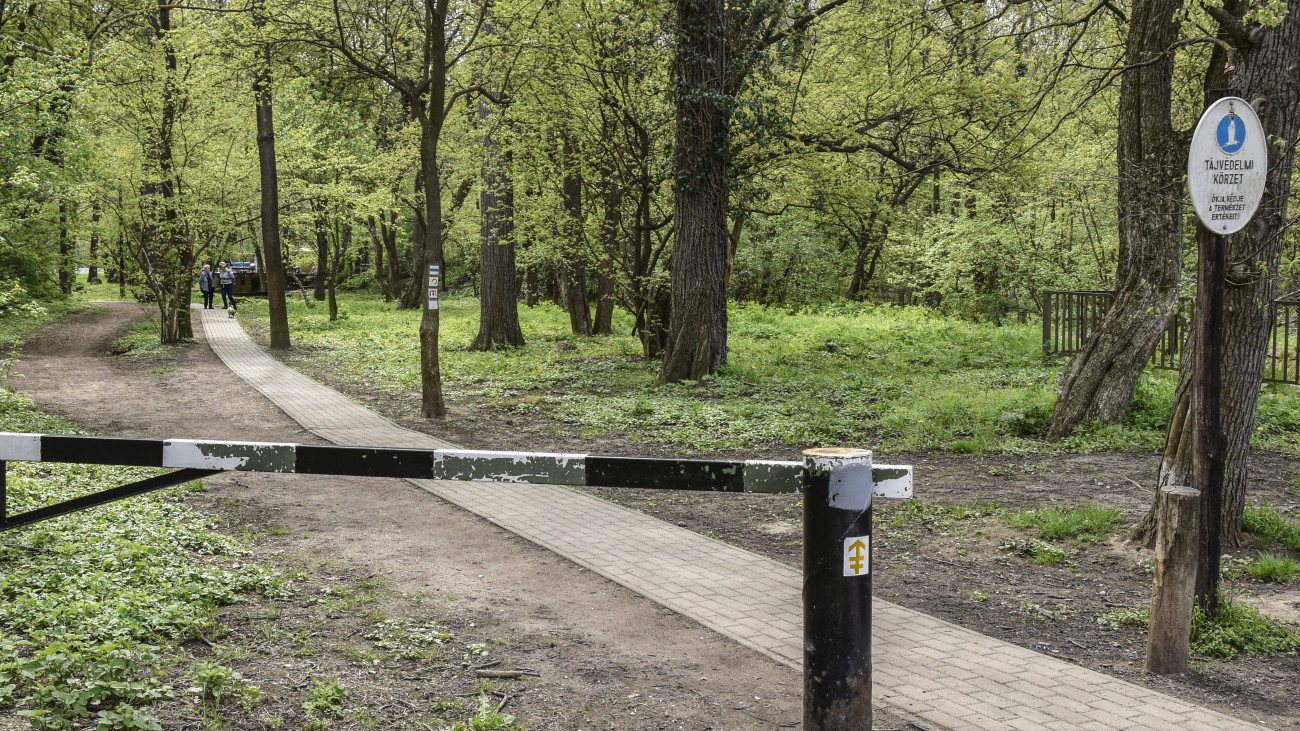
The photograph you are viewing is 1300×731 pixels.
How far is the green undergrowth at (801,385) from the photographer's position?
11.7 meters

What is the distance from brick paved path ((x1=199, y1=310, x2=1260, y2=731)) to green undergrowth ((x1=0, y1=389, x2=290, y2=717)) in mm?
A: 2283

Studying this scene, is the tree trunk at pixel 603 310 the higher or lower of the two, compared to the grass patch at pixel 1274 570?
higher

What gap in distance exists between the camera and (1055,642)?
5.32 meters

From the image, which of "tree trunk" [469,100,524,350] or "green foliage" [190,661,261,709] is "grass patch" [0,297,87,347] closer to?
"tree trunk" [469,100,524,350]

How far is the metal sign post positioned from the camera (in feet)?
16.7

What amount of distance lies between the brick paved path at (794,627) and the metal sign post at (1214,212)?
4.24 ft

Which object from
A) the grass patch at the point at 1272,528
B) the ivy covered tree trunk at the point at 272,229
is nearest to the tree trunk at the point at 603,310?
the ivy covered tree trunk at the point at 272,229

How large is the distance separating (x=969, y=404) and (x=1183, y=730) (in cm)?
921

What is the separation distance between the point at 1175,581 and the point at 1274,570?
2153 millimetres

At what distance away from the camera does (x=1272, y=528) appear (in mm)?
7117

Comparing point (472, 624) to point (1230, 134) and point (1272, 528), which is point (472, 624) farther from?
point (1272, 528)

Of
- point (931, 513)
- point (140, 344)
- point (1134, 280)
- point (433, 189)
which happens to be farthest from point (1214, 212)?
point (140, 344)

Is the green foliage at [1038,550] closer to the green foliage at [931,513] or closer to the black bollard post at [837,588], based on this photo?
the green foliage at [931,513]

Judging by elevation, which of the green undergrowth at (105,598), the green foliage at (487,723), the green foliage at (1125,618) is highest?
the green undergrowth at (105,598)
